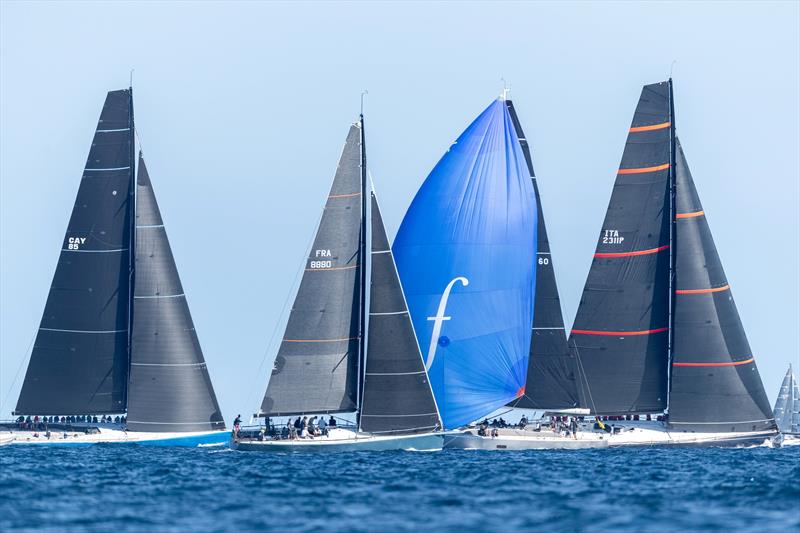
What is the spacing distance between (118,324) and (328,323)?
10.6 metres

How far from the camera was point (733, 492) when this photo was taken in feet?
130

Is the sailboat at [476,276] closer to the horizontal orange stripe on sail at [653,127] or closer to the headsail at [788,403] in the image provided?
the horizontal orange stripe on sail at [653,127]

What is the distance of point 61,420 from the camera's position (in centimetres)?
6234

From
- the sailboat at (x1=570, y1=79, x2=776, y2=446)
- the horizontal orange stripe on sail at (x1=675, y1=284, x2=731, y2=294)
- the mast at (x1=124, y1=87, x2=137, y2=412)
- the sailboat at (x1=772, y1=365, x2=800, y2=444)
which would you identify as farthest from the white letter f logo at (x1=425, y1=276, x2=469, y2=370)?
the sailboat at (x1=772, y1=365, x2=800, y2=444)

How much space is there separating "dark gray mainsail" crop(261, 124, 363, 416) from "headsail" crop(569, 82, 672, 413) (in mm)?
10194

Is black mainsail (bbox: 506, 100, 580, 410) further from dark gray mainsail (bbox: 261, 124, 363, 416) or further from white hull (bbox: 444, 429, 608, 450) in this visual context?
dark gray mainsail (bbox: 261, 124, 363, 416)

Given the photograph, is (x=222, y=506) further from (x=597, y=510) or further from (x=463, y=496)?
(x=597, y=510)

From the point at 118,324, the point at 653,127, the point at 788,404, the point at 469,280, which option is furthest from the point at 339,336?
the point at 788,404

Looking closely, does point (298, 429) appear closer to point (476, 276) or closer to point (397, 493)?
point (476, 276)

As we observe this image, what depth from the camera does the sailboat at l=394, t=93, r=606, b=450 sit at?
58.3 m

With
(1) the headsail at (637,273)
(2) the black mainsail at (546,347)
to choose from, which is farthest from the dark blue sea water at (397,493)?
(1) the headsail at (637,273)

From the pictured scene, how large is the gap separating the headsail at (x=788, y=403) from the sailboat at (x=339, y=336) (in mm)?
65904

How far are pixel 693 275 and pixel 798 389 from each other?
6310 cm

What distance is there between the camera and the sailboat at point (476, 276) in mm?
58281
